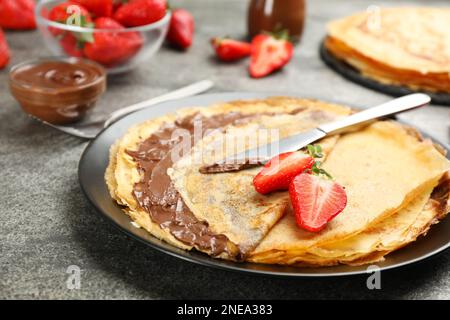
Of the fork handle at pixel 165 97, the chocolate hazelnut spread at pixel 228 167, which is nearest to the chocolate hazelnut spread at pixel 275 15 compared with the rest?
the fork handle at pixel 165 97

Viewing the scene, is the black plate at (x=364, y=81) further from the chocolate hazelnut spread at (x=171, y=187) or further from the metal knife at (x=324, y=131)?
the chocolate hazelnut spread at (x=171, y=187)

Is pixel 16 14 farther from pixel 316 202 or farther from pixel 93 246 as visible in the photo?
pixel 316 202

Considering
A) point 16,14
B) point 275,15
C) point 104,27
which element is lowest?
point 16,14

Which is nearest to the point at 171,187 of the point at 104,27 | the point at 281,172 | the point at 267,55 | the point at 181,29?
the point at 281,172

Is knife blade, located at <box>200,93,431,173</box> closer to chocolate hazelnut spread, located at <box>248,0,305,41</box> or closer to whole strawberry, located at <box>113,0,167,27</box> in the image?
whole strawberry, located at <box>113,0,167,27</box>

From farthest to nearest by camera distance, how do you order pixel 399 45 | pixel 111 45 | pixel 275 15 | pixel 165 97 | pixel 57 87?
pixel 275 15, pixel 399 45, pixel 111 45, pixel 165 97, pixel 57 87

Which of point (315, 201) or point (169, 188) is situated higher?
point (315, 201)

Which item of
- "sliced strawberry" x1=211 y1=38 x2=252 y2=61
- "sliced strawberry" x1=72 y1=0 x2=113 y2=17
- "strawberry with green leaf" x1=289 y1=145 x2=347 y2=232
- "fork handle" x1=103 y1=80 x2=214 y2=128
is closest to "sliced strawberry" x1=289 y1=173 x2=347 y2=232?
"strawberry with green leaf" x1=289 y1=145 x2=347 y2=232
